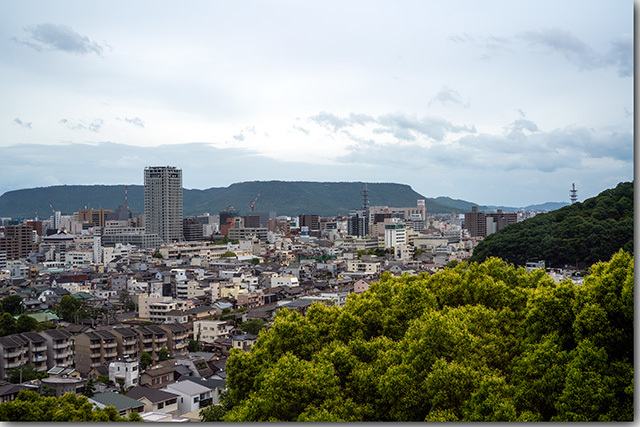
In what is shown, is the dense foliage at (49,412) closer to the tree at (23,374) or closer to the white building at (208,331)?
the tree at (23,374)

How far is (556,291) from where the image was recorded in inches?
117

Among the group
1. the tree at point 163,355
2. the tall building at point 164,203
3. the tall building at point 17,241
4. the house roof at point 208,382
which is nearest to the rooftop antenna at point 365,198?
the tall building at point 164,203

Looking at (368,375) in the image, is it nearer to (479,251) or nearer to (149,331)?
(149,331)

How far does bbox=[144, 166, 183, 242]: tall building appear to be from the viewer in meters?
32.0

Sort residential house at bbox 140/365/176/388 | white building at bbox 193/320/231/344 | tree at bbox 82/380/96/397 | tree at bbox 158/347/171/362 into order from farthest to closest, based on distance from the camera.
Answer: white building at bbox 193/320/231/344 → tree at bbox 158/347/171/362 → residential house at bbox 140/365/176/388 → tree at bbox 82/380/96/397

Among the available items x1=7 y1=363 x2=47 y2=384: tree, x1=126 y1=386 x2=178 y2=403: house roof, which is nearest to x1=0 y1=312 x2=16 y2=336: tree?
x1=7 y1=363 x2=47 y2=384: tree

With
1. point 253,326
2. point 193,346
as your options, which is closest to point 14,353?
point 193,346

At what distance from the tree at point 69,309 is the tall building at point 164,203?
17862 millimetres

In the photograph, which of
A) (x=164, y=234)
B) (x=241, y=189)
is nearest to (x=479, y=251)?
(x=241, y=189)

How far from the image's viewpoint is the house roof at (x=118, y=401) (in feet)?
21.0

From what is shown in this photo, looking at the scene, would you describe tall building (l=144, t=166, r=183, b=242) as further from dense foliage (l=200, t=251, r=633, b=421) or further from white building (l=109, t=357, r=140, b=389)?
dense foliage (l=200, t=251, r=633, b=421)

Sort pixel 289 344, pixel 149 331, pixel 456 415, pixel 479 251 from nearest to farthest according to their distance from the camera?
1. pixel 456 415
2. pixel 289 344
3. pixel 149 331
4. pixel 479 251

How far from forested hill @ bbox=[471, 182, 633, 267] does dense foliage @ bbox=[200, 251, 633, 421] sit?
38.3 feet

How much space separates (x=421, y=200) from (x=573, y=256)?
110 ft
